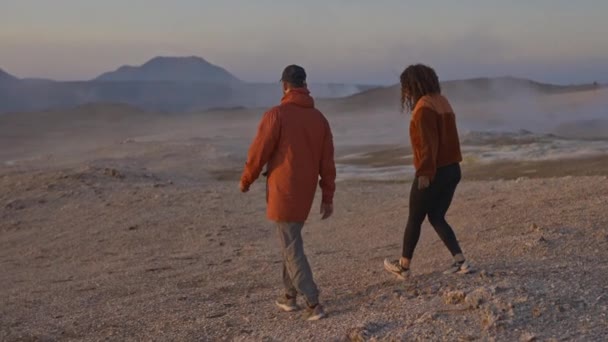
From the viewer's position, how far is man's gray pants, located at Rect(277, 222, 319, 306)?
5.63 metres

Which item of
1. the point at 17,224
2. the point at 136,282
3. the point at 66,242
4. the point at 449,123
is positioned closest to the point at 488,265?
the point at 449,123

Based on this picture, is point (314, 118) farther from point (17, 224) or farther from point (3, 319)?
point (17, 224)

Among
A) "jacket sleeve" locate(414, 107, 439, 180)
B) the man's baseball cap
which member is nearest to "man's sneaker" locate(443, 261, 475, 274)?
"jacket sleeve" locate(414, 107, 439, 180)

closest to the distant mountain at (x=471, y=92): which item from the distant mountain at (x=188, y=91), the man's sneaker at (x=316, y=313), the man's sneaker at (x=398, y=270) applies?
the distant mountain at (x=188, y=91)

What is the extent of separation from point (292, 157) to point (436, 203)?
114 cm

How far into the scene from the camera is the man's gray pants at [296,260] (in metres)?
5.63

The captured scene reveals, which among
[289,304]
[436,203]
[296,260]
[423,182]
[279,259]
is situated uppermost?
[423,182]

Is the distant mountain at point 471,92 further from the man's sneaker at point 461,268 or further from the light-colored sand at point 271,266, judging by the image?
the man's sneaker at point 461,268

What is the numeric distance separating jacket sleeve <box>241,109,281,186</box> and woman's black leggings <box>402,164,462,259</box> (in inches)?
41.9

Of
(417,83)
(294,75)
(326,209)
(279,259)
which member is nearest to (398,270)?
(326,209)

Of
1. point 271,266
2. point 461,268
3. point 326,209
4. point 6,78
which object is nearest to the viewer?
point 326,209

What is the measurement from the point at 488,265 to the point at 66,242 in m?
7.25

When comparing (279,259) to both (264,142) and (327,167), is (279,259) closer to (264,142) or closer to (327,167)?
(327,167)

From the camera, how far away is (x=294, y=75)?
5.57m
